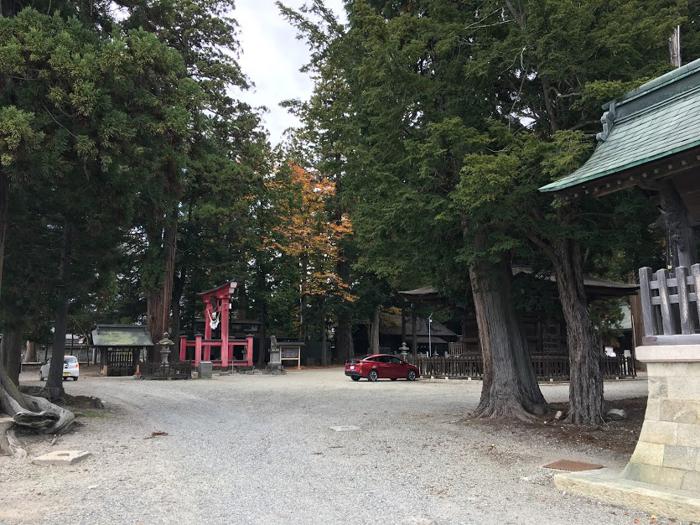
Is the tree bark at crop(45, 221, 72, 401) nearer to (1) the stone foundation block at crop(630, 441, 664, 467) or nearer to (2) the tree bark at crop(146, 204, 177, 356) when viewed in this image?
(1) the stone foundation block at crop(630, 441, 664, 467)

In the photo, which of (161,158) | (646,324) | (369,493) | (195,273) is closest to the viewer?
(369,493)

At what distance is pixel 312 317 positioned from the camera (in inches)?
1625

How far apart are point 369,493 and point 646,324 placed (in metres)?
4.18

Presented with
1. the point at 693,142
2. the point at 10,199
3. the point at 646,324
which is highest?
the point at 10,199

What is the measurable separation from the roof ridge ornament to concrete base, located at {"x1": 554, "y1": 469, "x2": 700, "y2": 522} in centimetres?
485

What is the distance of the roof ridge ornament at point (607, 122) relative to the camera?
8383 mm

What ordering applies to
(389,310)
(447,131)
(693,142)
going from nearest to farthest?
(693,142)
(447,131)
(389,310)

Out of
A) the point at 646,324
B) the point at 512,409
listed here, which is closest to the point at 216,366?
the point at 512,409

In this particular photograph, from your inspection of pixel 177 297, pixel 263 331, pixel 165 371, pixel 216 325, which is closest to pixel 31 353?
pixel 177 297

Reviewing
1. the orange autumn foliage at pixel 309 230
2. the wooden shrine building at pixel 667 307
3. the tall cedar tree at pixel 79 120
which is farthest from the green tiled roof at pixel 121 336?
the wooden shrine building at pixel 667 307

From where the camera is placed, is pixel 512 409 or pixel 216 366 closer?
pixel 512 409

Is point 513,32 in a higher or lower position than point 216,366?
higher

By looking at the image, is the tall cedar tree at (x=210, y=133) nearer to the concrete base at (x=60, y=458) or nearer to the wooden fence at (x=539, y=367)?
the wooden fence at (x=539, y=367)

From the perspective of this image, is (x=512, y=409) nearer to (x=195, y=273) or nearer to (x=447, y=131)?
(x=447, y=131)
